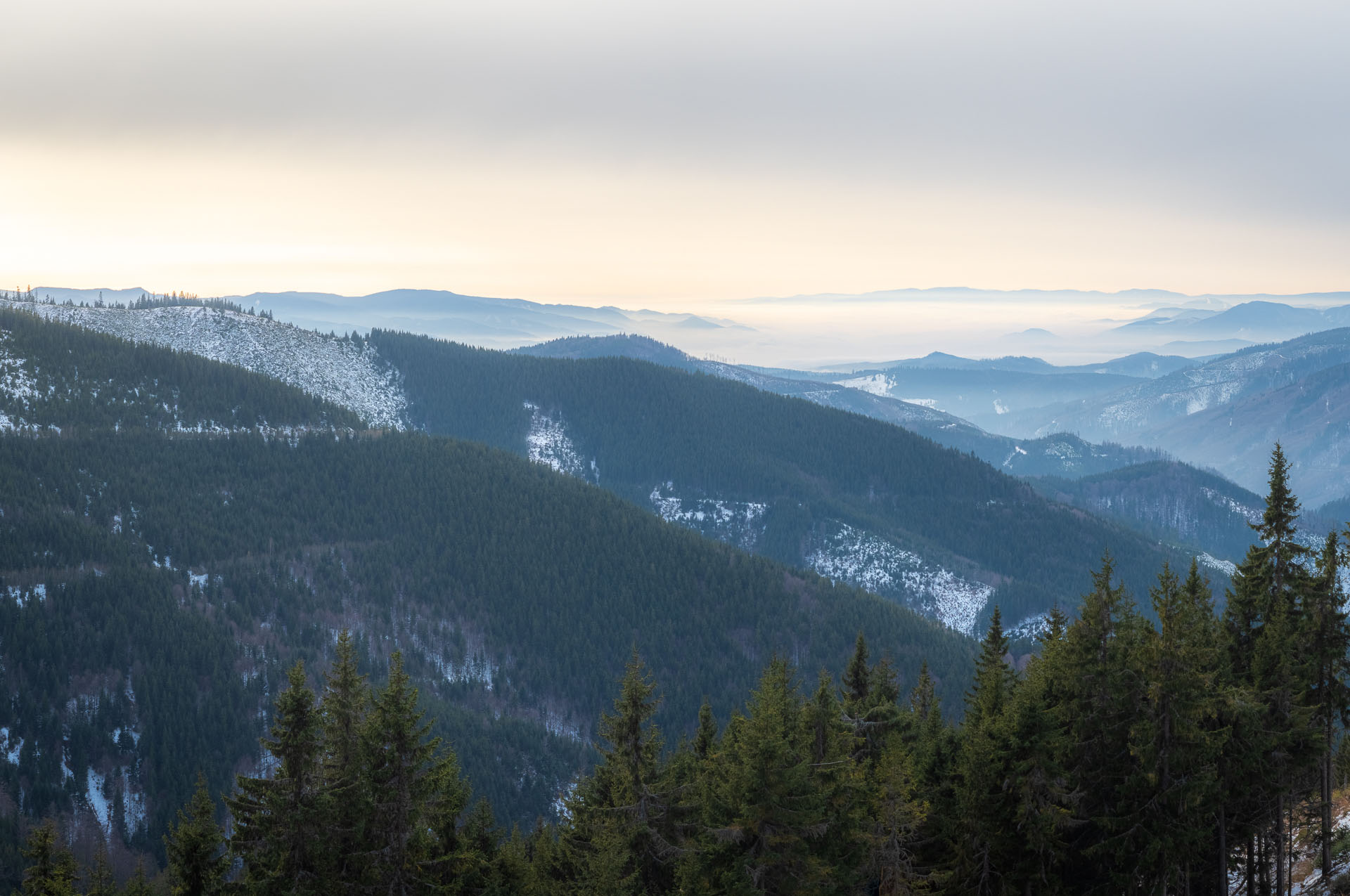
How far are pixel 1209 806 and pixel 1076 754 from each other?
4.83 meters

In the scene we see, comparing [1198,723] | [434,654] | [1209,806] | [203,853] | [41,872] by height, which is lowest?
[434,654]

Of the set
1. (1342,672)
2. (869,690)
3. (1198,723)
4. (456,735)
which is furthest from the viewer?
(456,735)

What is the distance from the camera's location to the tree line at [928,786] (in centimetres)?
3506

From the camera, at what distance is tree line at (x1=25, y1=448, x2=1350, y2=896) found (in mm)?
35062

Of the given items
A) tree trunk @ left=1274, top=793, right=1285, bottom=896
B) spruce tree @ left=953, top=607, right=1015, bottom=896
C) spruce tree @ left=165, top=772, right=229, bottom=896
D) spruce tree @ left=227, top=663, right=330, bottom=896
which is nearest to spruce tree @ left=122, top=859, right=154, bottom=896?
spruce tree @ left=165, top=772, right=229, bottom=896

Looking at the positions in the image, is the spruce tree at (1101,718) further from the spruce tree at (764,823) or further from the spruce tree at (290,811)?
the spruce tree at (290,811)

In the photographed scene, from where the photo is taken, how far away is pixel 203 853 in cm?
4084

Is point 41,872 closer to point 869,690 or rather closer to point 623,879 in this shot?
point 623,879

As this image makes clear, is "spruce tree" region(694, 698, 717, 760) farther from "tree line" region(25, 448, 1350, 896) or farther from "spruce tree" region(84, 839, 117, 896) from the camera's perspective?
"spruce tree" region(84, 839, 117, 896)

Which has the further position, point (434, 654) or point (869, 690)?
point (434, 654)

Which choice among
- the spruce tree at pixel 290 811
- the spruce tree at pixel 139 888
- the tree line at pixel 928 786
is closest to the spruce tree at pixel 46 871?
the tree line at pixel 928 786

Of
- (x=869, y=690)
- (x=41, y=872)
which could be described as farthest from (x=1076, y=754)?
(x=41, y=872)

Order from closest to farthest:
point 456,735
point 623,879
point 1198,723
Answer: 1. point 623,879
2. point 1198,723
3. point 456,735

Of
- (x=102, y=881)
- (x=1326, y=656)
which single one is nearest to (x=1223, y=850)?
(x=1326, y=656)
